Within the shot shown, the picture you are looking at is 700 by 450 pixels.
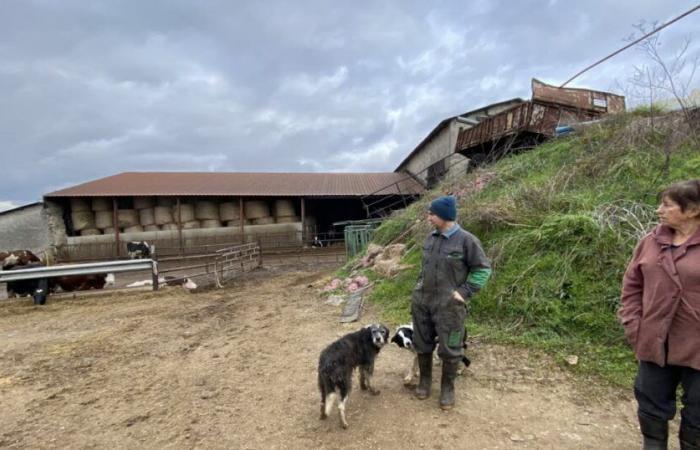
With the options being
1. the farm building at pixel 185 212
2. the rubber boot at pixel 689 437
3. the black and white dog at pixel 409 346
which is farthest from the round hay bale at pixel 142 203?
the rubber boot at pixel 689 437

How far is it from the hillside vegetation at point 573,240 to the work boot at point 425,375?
1376mm

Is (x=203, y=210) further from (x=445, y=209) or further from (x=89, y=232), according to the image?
(x=445, y=209)

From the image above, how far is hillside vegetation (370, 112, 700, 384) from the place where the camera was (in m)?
4.00

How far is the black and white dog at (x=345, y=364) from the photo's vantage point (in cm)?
292

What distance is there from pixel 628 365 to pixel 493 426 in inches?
63.5

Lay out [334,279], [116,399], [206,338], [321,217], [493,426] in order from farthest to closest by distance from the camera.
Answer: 1. [321,217]
2. [334,279]
3. [206,338]
4. [116,399]
5. [493,426]

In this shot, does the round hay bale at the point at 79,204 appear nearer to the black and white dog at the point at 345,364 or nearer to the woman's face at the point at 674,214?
the black and white dog at the point at 345,364

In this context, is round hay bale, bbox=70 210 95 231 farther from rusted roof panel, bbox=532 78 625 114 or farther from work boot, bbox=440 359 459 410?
work boot, bbox=440 359 459 410

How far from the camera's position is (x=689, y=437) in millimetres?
1948

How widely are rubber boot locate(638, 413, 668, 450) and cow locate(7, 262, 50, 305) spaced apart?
11092 mm

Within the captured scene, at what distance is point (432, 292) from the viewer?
3.10 m

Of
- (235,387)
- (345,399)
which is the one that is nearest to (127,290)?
(235,387)

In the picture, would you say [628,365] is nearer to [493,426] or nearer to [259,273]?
[493,426]

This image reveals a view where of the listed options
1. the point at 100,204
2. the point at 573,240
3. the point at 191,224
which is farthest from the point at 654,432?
the point at 100,204
